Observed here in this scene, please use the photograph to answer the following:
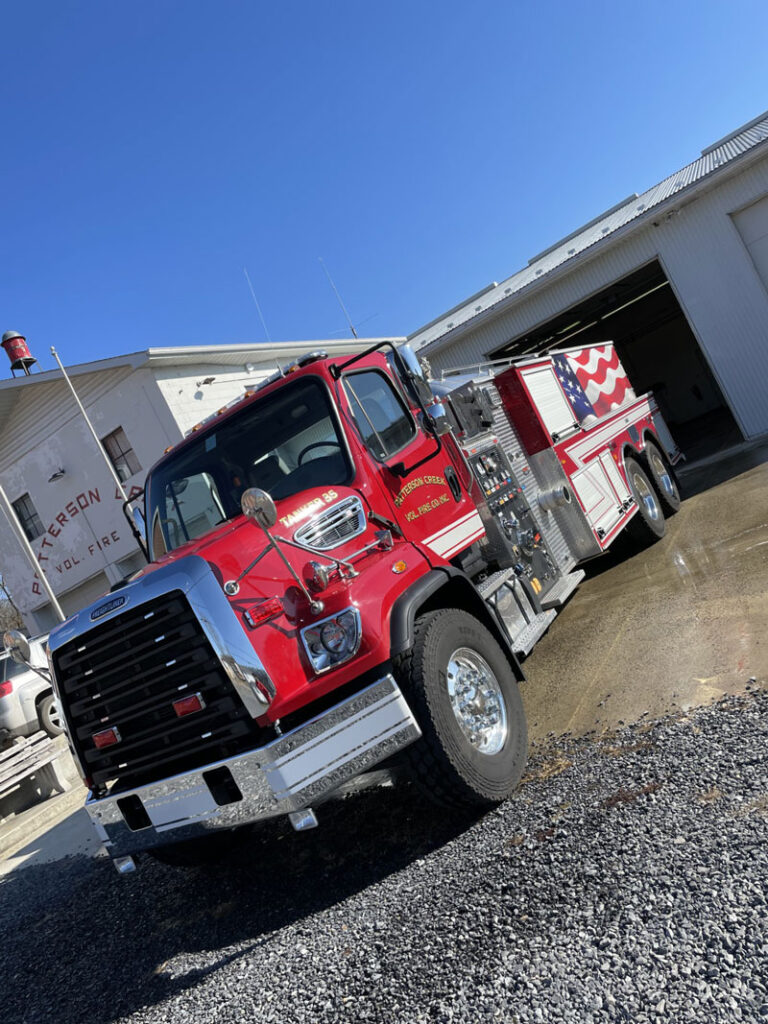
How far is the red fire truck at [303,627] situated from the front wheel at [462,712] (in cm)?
1

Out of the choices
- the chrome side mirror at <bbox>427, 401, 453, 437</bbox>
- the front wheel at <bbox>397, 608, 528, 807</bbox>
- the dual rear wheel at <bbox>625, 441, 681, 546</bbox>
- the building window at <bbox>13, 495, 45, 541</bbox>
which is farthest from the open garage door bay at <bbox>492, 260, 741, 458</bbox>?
the front wheel at <bbox>397, 608, 528, 807</bbox>

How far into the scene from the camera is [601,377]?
415 inches

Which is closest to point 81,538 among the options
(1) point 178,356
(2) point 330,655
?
(1) point 178,356

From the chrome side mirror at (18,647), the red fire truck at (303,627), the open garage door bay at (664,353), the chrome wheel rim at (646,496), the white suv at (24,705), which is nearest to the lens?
the red fire truck at (303,627)

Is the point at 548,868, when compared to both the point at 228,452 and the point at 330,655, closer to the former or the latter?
the point at 330,655

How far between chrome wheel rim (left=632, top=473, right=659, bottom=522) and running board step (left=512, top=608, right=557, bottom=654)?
13.1ft

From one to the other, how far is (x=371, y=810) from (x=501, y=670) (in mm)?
1262

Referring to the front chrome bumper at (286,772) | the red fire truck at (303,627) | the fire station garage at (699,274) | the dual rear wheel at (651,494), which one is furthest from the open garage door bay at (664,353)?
the front chrome bumper at (286,772)

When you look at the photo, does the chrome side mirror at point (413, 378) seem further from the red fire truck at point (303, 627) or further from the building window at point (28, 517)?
the building window at point (28, 517)

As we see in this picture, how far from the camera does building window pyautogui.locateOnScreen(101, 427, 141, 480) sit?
18.0 metres

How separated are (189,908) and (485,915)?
7.71 ft

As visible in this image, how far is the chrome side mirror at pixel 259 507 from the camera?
3555 mm

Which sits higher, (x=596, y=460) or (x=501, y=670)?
(x=596, y=460)

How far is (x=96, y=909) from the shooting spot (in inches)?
208
